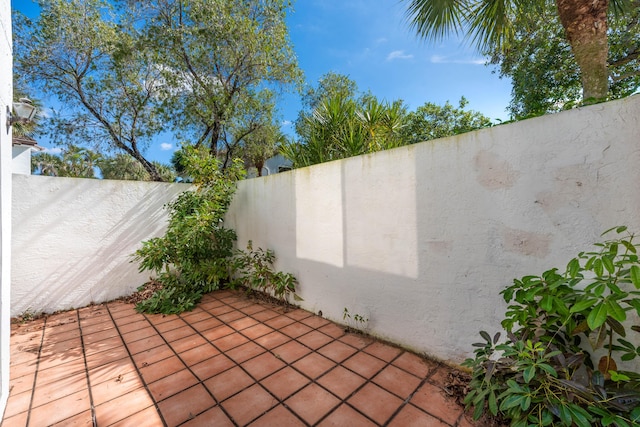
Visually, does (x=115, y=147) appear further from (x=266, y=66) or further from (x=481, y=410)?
(x=481, y=410)

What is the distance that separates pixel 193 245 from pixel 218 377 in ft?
7.69

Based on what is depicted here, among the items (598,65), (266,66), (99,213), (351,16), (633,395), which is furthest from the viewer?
(266,66)

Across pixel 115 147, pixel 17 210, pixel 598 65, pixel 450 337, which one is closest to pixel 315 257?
pixel 450 337

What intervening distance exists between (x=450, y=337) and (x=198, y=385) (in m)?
2.30

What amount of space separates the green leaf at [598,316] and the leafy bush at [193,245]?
13.9 ft

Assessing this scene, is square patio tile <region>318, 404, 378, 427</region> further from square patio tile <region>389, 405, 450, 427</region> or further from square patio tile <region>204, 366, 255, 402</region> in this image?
square patio tile <region>204, 366, 255, 402</region>

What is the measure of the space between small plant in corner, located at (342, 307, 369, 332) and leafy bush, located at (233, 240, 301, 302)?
86cm

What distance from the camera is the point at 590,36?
2.51 m

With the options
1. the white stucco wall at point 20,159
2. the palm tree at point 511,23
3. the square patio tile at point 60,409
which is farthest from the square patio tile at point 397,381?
the white stucco wall at point 20,159

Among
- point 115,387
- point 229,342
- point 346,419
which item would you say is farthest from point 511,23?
point 115,387

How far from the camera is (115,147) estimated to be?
6852 mm

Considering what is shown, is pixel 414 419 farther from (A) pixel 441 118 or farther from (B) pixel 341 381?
(A) pixel 441 118

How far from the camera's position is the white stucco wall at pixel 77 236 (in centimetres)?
361

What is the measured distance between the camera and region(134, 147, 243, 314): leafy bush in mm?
3863
